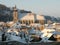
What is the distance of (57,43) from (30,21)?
234 ft

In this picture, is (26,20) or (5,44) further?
(26,20)

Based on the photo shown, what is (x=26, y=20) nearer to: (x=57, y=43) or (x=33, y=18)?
(x=33, y=18)

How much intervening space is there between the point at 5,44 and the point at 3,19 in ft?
236

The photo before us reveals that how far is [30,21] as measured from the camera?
80.8 m

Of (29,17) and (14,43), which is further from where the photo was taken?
(29,17)

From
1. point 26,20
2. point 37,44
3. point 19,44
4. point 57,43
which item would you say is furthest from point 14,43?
point 26,20

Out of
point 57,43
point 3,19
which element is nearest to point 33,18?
point 3,19

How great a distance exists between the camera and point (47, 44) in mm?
9398

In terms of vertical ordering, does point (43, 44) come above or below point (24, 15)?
below

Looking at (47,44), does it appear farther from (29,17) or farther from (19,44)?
(29,17)

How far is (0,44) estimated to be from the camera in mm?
9016

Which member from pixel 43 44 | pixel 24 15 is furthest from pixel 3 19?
pixel 43 44

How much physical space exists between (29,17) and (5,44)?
71.4m

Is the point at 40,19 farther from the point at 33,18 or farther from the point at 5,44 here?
the point at 5,44
